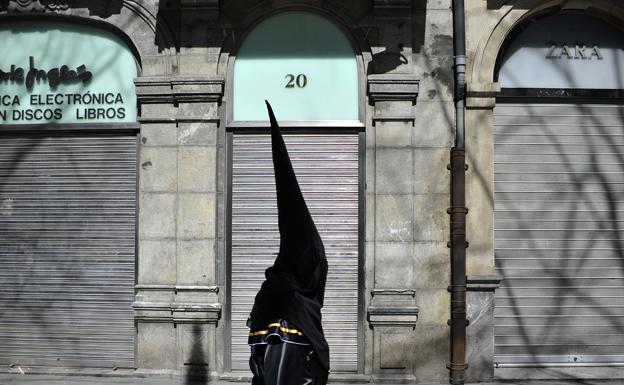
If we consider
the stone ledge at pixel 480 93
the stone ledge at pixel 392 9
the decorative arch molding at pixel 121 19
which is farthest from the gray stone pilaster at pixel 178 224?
the stone ledge at pixel 480 93

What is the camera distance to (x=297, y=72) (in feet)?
33.9

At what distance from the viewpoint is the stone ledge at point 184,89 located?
397 inches

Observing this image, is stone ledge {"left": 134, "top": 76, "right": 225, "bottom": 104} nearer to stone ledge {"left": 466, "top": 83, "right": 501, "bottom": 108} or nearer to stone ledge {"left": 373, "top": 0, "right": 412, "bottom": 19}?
stone ledge {"left": 373, "top": 0, "right": 412, "bottom": 19}

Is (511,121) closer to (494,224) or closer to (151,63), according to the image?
(494,224)

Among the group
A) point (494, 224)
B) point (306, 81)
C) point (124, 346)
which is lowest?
point (124, 346)

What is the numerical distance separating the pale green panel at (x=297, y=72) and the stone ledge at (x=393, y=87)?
1.01 ft

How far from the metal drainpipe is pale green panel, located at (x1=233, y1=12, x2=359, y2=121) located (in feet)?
4.45

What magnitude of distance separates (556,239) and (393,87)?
3.01m

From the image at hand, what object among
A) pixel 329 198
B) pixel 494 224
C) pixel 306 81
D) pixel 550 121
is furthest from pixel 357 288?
pixel 550 121

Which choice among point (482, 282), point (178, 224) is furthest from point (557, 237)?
point (178, 224)

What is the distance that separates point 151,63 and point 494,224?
505cm

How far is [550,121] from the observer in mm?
10500

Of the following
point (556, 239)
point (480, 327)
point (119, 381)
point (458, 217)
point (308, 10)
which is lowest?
point (119, 381)

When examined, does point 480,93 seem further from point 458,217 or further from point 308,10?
point 308,10
